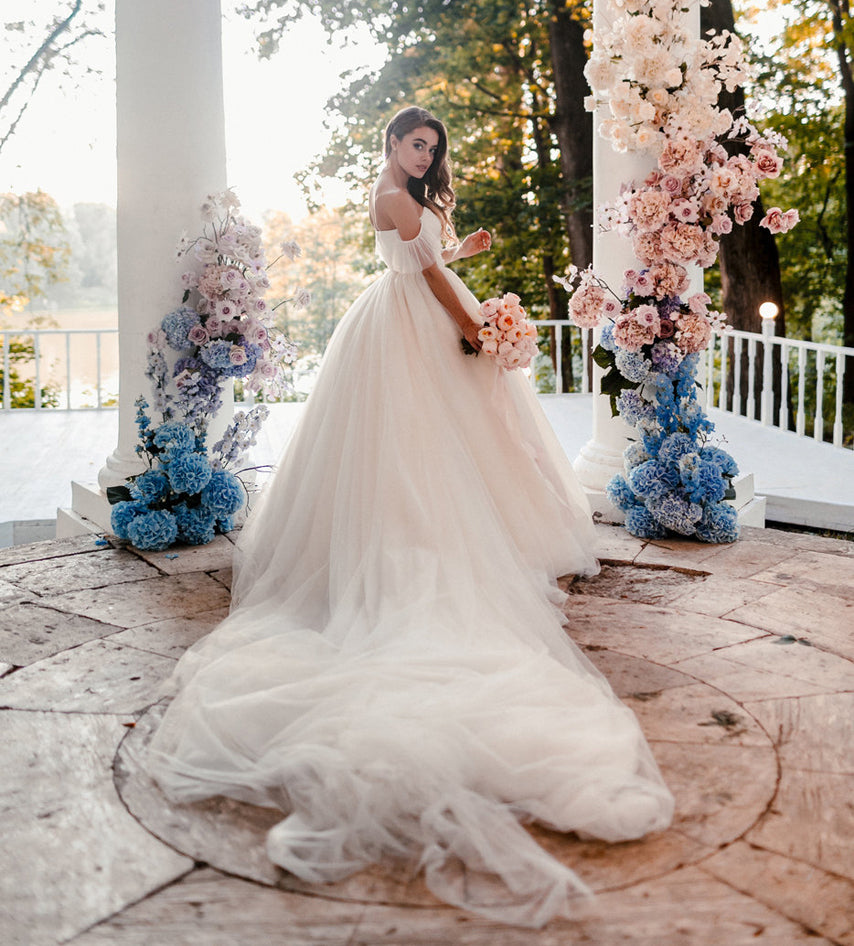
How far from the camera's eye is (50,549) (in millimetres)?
4398

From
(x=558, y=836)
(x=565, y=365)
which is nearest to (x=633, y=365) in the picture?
(x=558, y=836)

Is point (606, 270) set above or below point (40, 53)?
below

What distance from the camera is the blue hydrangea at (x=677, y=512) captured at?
4285mm

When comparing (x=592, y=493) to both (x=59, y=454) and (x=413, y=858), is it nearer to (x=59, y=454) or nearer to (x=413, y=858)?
(x=413, y=858)

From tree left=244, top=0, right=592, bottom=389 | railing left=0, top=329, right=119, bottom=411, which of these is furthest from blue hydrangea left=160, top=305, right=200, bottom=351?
tree left=244, top=0, right=592, bottom=389

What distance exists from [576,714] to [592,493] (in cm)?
261

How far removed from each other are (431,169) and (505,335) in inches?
26.0

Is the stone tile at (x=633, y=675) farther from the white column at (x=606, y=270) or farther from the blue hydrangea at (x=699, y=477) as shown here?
the white column at (x=606, y=270)

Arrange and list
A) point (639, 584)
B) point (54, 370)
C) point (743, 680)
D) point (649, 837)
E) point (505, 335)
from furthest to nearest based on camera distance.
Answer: point (54, 370) → point (639, 584) → point (505, 335) → point (743, 680) → point (649, 837)

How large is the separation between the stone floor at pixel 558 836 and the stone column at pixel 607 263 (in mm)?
1069

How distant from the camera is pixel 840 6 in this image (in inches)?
379

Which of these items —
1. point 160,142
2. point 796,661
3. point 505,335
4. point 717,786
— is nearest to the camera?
point 717,786

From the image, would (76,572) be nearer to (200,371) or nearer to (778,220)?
(200,371)

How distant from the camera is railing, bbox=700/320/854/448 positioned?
6348mm
